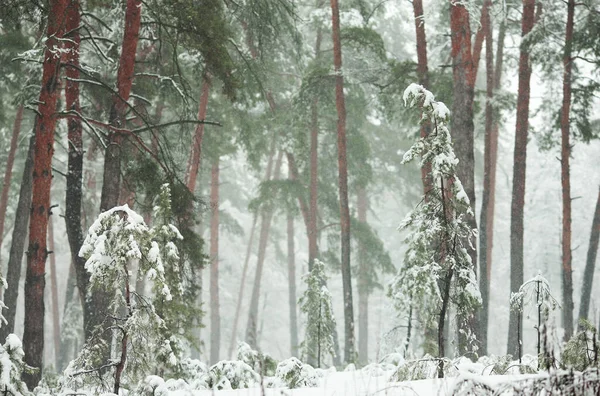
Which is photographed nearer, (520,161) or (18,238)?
(18,238)

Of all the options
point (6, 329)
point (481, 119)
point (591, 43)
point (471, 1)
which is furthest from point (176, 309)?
point (481, 119)

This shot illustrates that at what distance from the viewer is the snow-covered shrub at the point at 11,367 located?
4285 millimetres

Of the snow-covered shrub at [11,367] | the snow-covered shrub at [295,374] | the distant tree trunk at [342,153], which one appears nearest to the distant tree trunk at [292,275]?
the distant tree trunk at [342,153]

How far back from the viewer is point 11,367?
4.41 m

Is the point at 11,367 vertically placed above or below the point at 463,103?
below

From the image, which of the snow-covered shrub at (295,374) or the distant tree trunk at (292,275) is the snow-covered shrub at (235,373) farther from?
the distant tree trunk at (292,275)

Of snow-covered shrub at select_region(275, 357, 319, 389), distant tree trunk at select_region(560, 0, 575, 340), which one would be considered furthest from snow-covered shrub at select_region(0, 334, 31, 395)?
distant tree trunk at select_region(560, 0, 575, 340)

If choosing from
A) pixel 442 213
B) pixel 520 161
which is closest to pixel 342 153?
pixel 520 161

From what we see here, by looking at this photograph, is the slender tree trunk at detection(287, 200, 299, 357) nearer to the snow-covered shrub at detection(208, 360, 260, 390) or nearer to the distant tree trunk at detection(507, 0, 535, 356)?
the distant tree trunk at detection(507, 0, 535, 356)

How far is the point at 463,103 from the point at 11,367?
8128 mm

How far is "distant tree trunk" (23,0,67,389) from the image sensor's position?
773cm

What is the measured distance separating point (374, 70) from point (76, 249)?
792cm

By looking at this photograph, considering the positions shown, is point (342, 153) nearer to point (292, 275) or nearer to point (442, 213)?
point (442, 213)

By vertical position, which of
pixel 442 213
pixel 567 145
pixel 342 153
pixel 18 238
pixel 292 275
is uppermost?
pixel 342 153
